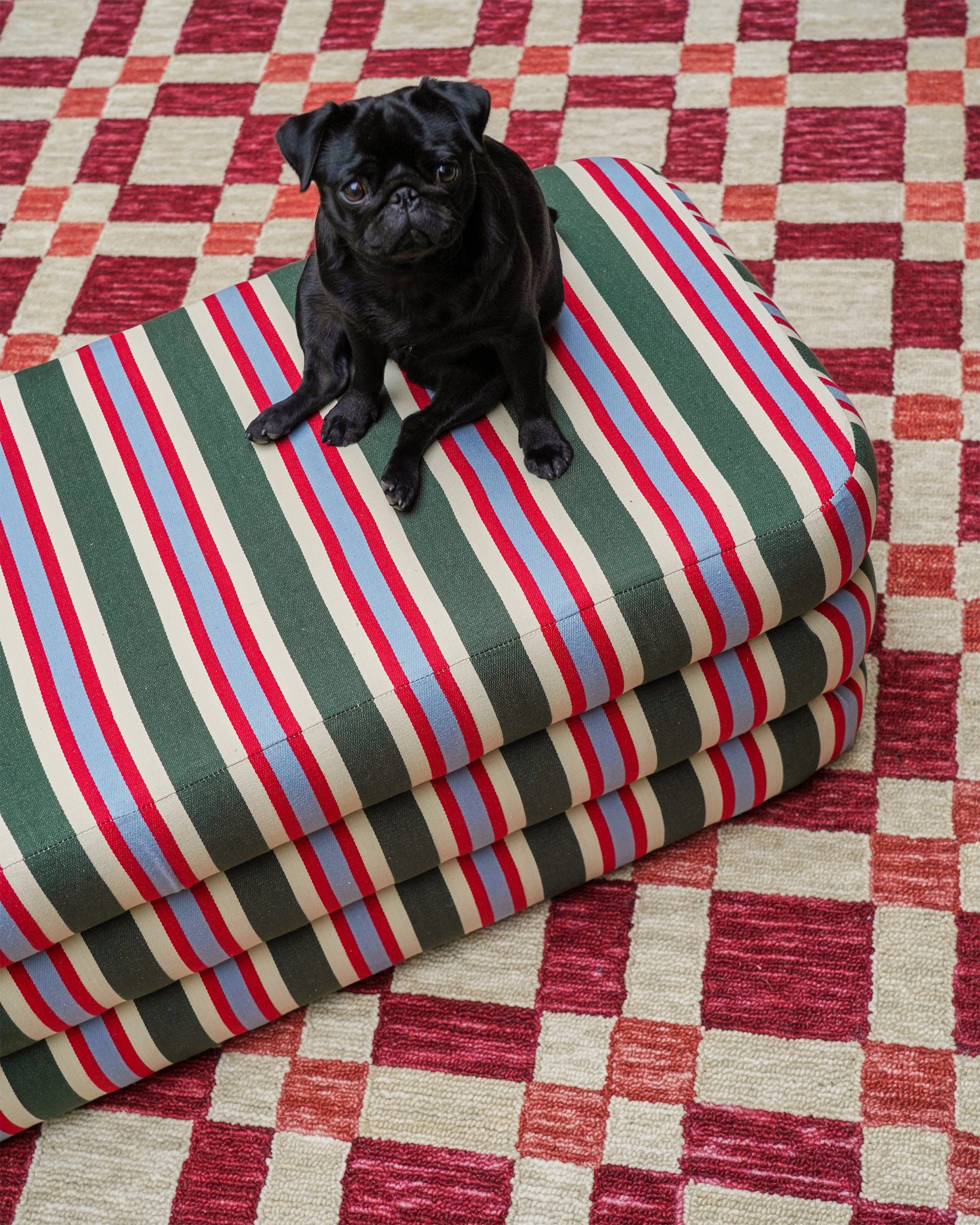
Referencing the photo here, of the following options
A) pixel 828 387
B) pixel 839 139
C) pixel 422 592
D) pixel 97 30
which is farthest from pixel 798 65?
pixel 422 592

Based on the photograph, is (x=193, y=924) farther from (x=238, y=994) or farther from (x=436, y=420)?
(x=436, y=420)

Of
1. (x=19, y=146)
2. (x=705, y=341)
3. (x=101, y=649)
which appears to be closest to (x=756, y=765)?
(x=705, y=341)

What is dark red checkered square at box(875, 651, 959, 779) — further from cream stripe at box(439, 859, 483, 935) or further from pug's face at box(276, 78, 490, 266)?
pug's face at box(276, 78, 490, 266)

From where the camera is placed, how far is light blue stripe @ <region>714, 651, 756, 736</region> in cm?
120

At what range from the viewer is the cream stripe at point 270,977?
1.21 metres

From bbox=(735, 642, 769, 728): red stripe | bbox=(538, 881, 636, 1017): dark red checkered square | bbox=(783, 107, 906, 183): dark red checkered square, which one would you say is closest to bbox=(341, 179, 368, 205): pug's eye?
bbox=(735, 642, 769, 728): red stripe

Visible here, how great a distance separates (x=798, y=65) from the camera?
2129mm

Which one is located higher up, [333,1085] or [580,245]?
[580,245]

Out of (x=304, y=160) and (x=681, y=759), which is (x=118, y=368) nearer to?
(x=304, y=160)

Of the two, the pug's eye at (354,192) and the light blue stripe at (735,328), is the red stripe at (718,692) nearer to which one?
the light blue stripe at (735,328)

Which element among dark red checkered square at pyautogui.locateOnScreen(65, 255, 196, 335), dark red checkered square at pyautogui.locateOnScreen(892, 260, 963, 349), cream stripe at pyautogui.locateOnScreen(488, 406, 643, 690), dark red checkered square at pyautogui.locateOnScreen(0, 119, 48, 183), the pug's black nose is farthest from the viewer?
dark red checkered square at pyautogui.locateOnScreen(0, 119, 48, 183)

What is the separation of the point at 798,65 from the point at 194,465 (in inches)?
57.1

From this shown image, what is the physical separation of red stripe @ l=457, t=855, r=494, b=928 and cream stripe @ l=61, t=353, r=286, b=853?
8.9 inches

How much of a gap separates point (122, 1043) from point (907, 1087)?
775 millimetres
